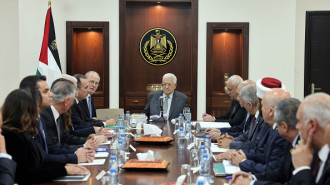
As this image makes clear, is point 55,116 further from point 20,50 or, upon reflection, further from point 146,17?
point 146,17

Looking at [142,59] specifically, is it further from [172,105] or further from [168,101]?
[172,105]

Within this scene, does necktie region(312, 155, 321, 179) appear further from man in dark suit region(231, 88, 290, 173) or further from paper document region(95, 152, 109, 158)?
paper document region(95, 152, 109, 158)

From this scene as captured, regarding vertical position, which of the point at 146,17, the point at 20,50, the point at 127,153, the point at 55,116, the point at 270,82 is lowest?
the point at 127,153

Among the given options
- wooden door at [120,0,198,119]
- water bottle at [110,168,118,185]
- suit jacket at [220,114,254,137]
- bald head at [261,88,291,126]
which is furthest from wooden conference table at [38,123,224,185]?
wooden door at [120,0,198,119]

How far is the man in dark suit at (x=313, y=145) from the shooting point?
2.09 metres

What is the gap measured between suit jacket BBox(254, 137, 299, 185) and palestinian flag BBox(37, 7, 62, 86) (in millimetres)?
4119

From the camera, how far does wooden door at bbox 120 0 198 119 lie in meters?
8.29

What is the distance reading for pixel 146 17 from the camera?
27.6ft

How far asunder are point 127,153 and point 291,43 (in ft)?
18.4

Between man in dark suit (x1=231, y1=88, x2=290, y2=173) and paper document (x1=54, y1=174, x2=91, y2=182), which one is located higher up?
man in dark suit (x1=231, y1=88, x2=290, y2=173)

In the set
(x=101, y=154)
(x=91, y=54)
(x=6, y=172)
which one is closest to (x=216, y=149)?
(x=101, y=154)

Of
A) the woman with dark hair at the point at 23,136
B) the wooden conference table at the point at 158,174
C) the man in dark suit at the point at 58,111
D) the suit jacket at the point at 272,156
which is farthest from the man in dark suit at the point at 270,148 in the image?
the man in dark suit at the point at 58,111

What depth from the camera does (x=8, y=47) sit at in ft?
18.9

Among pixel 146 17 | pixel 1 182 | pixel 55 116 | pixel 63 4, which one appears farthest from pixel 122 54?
pixel 1 182
